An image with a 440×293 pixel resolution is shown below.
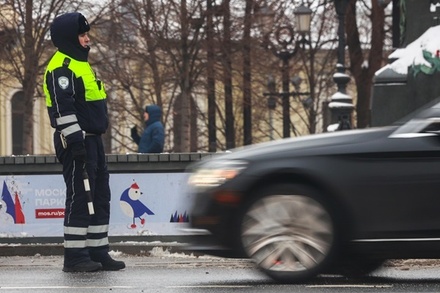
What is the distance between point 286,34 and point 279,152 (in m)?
29.7

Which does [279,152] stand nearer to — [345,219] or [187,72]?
[345,219]

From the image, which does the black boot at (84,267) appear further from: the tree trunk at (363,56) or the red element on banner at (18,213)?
the tree trunk at (363,56)

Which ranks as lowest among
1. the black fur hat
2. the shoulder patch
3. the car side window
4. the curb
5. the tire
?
the curb

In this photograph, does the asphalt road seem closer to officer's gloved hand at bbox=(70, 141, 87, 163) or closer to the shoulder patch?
officer's gloved hand at bbox=(70, 141, 87, 163)

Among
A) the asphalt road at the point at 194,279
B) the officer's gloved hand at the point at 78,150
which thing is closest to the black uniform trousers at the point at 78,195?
the officer's gloved hand at the point at 78,150

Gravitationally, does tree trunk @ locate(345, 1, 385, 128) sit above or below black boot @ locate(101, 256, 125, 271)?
above

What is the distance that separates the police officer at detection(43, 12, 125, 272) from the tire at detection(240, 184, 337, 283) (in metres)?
2.13

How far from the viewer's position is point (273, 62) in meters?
39.4

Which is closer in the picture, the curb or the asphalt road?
the asphalt road

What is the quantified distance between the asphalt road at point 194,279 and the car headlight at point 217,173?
727 millimetres

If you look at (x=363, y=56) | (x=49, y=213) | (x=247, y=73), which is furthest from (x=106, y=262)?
(x=363, y=56)

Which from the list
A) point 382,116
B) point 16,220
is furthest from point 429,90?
point 16,220

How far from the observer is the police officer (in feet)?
36.6

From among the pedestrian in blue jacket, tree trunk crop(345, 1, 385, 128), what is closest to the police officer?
the pedestrian in blue jacket
